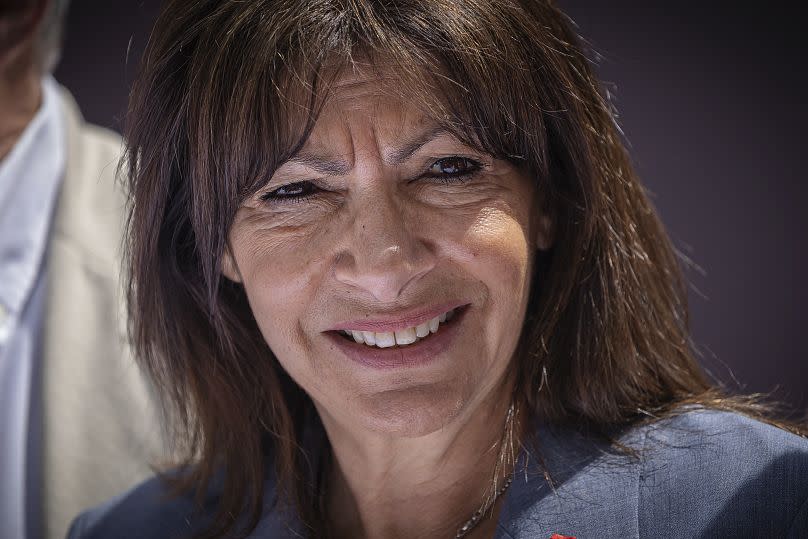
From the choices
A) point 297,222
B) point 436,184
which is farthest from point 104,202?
point 436,184

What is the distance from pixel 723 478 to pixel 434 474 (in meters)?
0.44

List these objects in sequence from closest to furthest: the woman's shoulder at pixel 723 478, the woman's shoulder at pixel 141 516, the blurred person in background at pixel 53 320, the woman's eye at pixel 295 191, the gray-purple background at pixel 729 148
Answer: the woman's shoulder at pixel 723 478 → the woman's eye at pixel 295 191 → the woman's shoulder at pixel 141 516 → the blurred person in background at pixel 53 320 → the gray-purple background at pixel 729 148

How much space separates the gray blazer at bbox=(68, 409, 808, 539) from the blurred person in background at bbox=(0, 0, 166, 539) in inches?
39.4

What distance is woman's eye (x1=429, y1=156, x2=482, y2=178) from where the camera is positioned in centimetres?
138

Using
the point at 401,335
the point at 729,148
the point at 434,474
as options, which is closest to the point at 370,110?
the point at 401,335

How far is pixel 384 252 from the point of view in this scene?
130 cm

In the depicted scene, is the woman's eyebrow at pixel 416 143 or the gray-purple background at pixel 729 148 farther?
the gray-purple background at pixel 729 148

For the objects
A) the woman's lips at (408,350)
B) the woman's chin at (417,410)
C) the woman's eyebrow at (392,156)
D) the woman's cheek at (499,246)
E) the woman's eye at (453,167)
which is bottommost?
the woman's chin at (417,410)

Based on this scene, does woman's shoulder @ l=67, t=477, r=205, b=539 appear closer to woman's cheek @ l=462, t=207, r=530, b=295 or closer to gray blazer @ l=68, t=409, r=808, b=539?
gray blazer @ l=68, t=409, r=808, b=539

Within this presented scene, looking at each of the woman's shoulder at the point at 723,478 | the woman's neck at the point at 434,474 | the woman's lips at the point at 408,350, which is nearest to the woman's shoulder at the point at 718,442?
the woman's shoulder at the point at 723,478

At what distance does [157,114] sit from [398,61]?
16.5 inches

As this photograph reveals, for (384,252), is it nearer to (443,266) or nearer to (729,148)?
(443,266)

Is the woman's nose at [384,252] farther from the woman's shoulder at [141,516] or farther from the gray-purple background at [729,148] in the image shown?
the gray-purple background at [729,148]

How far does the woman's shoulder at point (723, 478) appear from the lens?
129 cm
